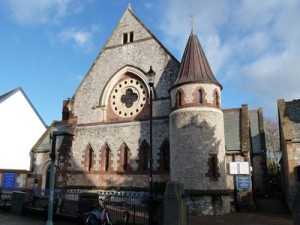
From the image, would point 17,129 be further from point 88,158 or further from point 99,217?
point 99,217

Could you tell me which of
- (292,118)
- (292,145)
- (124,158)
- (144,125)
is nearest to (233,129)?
(292,118)

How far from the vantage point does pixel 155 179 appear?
20.5 meters

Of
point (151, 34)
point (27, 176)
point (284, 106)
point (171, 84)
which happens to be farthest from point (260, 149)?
point (27, 176)

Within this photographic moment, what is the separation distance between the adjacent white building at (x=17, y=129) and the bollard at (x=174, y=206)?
22998 millimetres

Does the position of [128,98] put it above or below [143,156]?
above

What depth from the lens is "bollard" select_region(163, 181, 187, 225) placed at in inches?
387

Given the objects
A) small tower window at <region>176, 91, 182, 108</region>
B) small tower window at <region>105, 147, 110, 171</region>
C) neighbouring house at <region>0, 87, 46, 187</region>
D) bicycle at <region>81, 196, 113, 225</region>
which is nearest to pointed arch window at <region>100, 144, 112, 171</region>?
small tower window at <region>105, 147, 110, 171</region>

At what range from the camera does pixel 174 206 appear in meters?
9.94

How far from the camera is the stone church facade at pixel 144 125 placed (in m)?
18.2

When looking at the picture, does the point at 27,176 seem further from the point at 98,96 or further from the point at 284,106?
the point at 284,106

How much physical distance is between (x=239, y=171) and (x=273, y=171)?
25.3m

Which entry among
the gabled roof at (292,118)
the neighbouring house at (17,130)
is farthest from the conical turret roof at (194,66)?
the neighbouring house at (17,130)

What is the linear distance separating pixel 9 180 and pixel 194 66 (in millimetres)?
18517

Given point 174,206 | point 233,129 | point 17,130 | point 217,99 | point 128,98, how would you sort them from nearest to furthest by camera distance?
point 174,206, point 217,99, point 233,129, point 128,98, point 17,130
